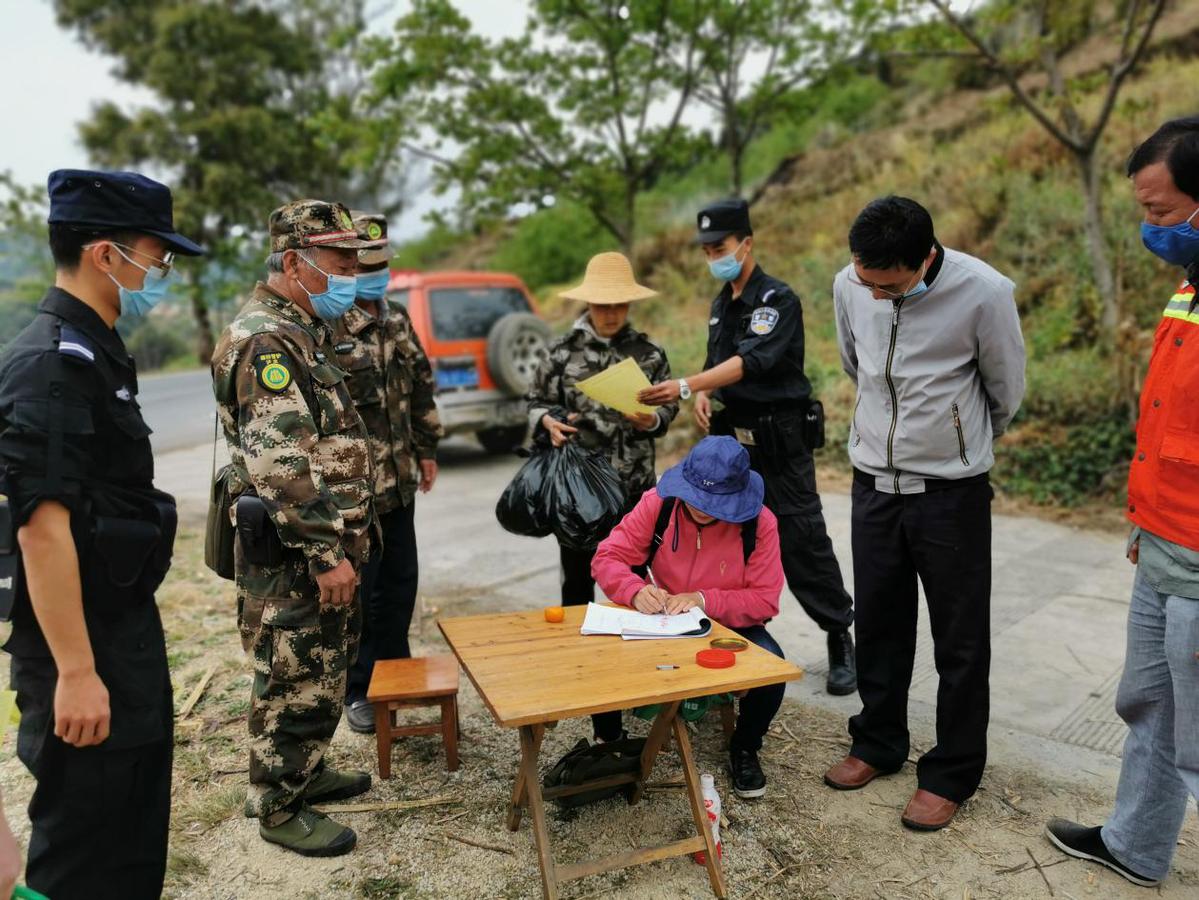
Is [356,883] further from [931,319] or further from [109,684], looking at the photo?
[931,319]

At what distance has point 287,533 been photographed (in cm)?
240

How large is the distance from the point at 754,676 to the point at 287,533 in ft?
4.47

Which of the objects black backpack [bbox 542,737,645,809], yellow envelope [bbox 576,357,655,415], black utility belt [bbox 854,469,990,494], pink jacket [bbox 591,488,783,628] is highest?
yellow envelope [bbox 576,357,655,415]

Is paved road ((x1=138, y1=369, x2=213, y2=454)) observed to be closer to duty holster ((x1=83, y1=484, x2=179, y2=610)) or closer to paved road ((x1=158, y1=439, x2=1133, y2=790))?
paved road ((x1=158, y1=439, x2=1133, y2=790))

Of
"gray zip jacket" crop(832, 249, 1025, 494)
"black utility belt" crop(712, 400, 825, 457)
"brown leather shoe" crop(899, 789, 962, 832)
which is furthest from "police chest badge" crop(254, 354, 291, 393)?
"brown leather shoe" crop(899, 789, 962, 832)

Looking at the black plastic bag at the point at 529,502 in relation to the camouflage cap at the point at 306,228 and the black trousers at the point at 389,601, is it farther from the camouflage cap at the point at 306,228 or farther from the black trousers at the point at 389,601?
the camouflage cap at the point at 306,228

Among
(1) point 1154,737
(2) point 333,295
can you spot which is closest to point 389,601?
(2) point 333,295

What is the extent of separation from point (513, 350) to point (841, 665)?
5174mm

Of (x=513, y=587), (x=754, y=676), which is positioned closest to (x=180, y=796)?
(x=754, y=676)

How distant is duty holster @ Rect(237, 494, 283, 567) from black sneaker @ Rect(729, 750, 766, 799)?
66.6 inches

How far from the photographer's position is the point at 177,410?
1482 centimetres

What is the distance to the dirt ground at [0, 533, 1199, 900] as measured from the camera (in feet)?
8.23

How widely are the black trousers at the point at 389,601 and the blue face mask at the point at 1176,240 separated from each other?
2766mm

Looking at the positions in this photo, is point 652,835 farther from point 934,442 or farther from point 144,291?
point 144,291
